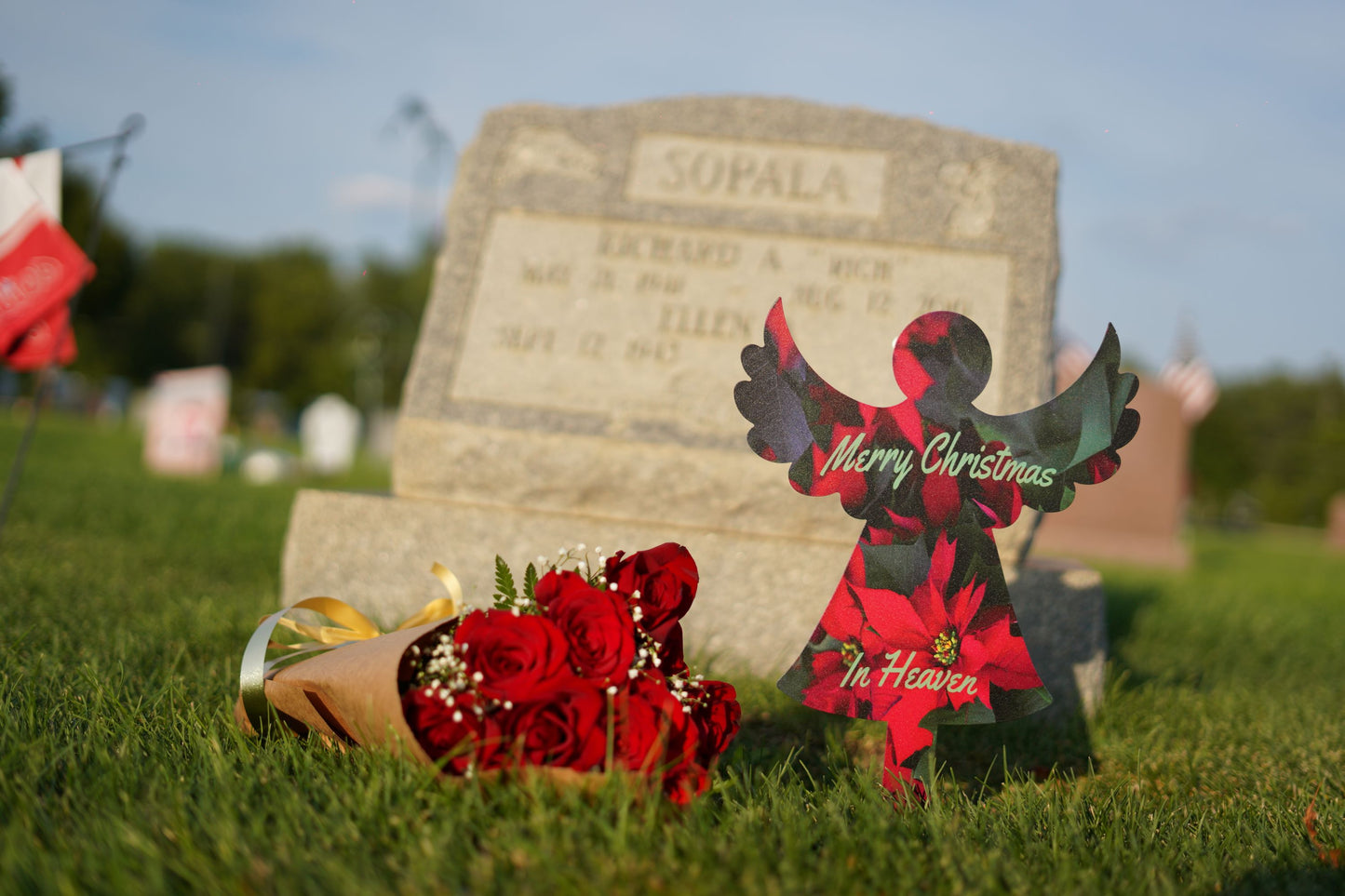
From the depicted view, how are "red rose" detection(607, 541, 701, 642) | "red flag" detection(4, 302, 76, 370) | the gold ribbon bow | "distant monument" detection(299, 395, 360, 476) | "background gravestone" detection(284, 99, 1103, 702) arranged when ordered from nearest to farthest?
"red rose" detection(607, 541, 701, 642) → the gold ribbon bow → "background gravestone" detection(284, 99, 1103, 702) → "red flag" detection(4, 302, 76, 370) → "distant monument" detection(299, 395, 360, 476)

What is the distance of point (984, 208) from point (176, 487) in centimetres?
726

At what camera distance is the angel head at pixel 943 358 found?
184 cm

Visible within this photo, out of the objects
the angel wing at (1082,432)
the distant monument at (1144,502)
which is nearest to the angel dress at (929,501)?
the angel wing at (1082,432)

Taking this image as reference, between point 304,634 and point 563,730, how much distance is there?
1027mm

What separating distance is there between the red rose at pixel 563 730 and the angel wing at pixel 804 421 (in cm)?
58

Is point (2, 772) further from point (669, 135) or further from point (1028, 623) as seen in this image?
point (669, 135)

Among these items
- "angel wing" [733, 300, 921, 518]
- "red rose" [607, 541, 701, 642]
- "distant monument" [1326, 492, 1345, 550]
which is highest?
"angel wing" [733, 300, 921, 518]

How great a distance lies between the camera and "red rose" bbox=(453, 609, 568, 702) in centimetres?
154

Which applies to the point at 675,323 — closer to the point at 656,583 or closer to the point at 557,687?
the point at 656,583

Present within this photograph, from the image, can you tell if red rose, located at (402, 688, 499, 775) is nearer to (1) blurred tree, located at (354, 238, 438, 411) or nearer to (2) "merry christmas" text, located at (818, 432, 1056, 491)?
(2) "merry christmas" text, located at (818, 432, 1056, 491)

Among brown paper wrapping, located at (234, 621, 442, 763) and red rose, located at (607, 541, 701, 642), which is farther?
red rose, located at (607, 541, 701, 642)

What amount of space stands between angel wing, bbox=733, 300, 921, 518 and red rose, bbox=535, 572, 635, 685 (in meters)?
0.43

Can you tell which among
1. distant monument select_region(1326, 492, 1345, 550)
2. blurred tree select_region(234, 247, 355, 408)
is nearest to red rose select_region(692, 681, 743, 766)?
distant monument select_region(1326, 492, 1345, 550)

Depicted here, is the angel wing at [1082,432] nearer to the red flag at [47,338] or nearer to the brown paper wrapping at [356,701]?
the brown paper wrapping at [356,701]
